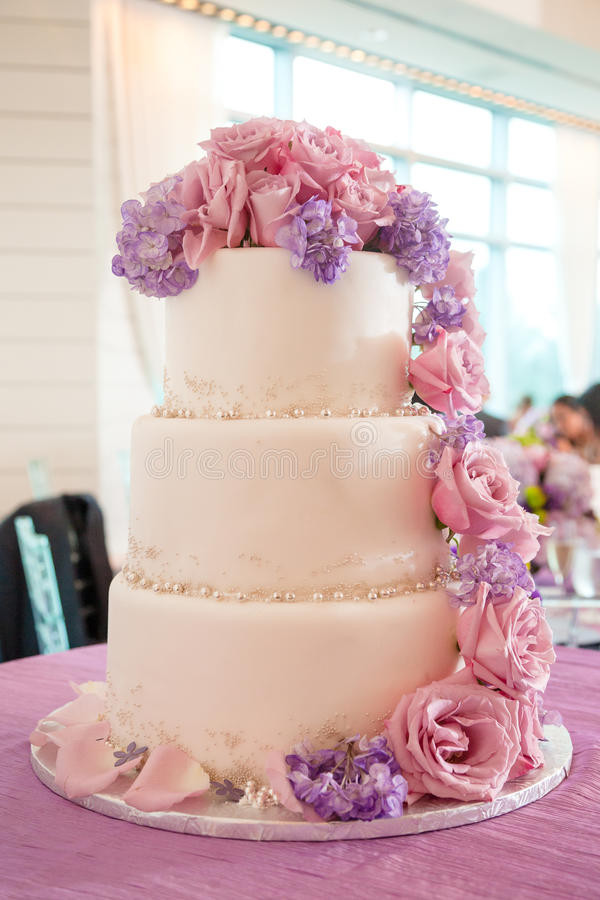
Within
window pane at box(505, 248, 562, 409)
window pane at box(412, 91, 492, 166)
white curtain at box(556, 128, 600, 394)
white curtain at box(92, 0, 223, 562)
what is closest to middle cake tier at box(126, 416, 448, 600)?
white curtain at box(92, 0, 223, 562)

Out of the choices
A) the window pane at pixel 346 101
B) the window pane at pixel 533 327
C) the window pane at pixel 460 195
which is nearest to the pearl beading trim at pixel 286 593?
the window pane at pixel 346 101

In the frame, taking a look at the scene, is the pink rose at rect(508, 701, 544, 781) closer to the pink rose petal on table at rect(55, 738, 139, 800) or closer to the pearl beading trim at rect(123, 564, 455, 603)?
the pearl beading trim at rect(123, 564, 455, 603)

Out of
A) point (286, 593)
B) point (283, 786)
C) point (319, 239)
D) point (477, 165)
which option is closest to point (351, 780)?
point (283, 786)

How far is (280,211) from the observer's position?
1.27 meters

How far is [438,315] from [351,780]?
0.70 m

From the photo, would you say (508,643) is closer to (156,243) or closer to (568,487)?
(156,243)

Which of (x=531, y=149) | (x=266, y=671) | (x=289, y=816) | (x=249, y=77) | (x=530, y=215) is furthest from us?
(x=530, y=215)

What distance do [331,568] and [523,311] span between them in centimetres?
832

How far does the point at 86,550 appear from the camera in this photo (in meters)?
3.27

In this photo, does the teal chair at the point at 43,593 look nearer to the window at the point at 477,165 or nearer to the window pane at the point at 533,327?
the window at the point at 477,165

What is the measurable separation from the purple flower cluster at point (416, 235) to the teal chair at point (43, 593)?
5.17 feet

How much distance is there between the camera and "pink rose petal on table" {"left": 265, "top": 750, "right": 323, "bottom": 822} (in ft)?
3.71

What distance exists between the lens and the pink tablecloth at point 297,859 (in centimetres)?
96

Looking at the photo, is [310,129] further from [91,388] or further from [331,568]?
[91,388]
